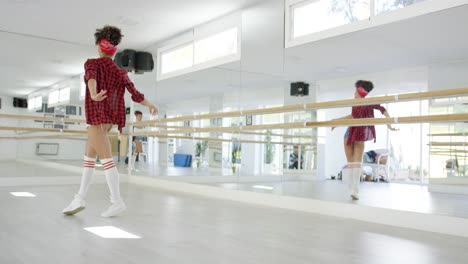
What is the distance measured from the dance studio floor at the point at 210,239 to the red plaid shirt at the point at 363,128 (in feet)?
2.38

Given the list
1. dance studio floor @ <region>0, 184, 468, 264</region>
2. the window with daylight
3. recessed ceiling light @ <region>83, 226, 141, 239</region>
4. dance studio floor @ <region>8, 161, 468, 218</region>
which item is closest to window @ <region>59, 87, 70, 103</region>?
dance studio floor @ <region>8, 161, 468, 218</region>

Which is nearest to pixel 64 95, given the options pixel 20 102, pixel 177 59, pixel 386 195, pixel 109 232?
pixel 20 102

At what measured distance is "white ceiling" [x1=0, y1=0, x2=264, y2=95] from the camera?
516 centimetres

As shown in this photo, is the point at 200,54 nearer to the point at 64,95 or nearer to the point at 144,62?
the point at 144,62

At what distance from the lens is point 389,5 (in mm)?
3439

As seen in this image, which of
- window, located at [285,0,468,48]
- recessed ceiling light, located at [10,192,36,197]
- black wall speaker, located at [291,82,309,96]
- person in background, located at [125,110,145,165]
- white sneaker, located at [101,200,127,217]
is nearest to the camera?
white sneaker, located at [101,200,127,217]

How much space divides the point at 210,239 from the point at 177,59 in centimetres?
453

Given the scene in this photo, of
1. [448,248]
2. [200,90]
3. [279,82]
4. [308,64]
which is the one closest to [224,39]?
[200,90]

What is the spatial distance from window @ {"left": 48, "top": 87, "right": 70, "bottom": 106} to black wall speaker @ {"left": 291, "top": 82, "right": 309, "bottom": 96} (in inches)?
145

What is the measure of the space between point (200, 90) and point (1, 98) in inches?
102

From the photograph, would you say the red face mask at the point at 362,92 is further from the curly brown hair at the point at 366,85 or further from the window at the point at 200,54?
the window at the point at 200,54

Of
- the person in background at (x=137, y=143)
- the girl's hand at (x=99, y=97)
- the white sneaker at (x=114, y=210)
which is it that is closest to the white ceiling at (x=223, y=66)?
the person in background at (x=137, y=143)

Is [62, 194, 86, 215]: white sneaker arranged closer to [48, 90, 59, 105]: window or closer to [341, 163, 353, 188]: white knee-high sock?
[341, 163, 353, 188]: white knee-high sock

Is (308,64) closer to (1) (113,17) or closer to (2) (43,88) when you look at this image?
(1) (113,17)
